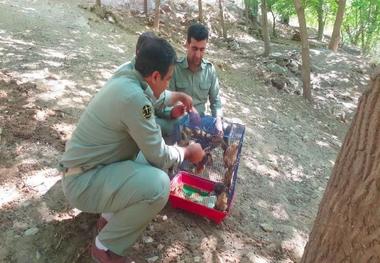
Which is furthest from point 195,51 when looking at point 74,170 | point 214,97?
point 74,170

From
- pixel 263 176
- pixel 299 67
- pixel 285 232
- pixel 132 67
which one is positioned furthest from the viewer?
pixel 299 67

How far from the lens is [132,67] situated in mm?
2707

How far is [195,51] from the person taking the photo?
3955mm

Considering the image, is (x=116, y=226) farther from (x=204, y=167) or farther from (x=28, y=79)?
(x=28, y=79)

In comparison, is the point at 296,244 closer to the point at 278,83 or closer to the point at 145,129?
the point at 145,129

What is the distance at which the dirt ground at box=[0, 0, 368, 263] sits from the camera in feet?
9.25

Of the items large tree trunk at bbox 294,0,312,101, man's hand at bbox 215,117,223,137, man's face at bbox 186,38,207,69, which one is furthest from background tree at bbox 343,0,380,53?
man's hand at bbox 215,117,223,137

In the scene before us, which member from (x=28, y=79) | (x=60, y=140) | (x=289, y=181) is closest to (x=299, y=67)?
(x=289, y=181)

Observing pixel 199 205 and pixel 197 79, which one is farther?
pixel 197 79

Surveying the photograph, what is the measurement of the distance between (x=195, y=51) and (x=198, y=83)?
0.33 meters

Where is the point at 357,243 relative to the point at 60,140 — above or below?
above

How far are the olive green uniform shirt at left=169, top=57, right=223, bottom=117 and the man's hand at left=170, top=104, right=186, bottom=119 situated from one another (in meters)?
0.63

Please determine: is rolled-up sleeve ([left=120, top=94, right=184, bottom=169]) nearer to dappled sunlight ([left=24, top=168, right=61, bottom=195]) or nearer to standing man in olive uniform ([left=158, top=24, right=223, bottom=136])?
dappled sunlight ([left=24, top=168, right=61, bottom=195])

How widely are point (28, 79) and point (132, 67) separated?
301 centimetres
